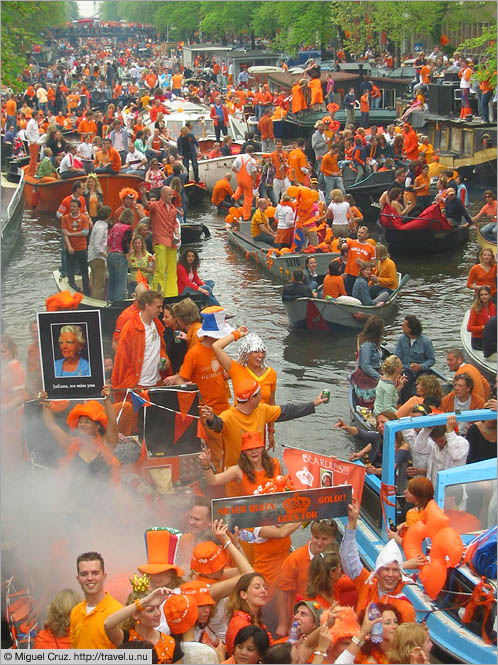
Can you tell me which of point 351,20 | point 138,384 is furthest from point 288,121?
point 138,384

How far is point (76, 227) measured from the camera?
1588 centimetres

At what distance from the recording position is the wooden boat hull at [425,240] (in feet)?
66.4

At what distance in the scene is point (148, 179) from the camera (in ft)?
73.4

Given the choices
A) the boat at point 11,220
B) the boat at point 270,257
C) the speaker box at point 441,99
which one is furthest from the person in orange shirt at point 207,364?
the speaker box at point 441,99

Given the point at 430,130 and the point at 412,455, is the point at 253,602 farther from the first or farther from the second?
the point at 430,130

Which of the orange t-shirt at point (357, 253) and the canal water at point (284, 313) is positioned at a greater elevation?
the orange t-shirt at point (357, 253)

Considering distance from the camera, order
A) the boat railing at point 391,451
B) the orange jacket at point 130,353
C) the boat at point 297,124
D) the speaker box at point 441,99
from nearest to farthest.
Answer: the boat railing at point 391,451 < the orange jacket at point 130,353 < the speaker box at point 441,99 < the boat at point 297,124

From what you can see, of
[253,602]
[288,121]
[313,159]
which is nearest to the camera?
[253,602]

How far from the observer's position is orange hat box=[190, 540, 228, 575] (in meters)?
6.42

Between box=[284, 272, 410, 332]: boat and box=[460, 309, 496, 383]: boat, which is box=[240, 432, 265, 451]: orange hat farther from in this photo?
box=[284, 272, 410, 332]: boat

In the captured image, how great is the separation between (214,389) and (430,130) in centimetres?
2258

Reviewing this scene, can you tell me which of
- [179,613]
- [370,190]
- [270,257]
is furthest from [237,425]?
[370,190]

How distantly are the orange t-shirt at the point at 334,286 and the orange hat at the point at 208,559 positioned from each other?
28.4 feet

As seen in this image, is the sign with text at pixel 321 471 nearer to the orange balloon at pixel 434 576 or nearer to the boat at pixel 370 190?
the orange balloon at pixel 434 576
